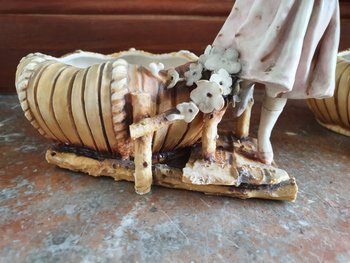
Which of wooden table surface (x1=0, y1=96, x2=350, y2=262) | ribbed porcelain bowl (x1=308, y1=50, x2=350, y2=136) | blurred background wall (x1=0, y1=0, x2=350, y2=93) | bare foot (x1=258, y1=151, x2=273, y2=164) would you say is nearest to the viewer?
wooden table surface (x1=0, y1=96, x2=350, y2=262)

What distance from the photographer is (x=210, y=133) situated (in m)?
0.60

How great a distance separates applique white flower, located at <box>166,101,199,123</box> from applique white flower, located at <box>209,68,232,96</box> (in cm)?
4

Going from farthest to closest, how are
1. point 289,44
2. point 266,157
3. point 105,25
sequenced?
point 105,25 < point 266,157 < point 289,44

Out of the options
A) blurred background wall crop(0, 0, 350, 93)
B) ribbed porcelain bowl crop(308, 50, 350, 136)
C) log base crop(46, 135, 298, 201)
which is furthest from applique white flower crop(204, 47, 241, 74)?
blurred background wall crop(0, 0, 350, 93)

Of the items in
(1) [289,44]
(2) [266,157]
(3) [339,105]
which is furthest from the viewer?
(3) [339,105]

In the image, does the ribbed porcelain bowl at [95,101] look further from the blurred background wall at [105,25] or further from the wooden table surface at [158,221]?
the blurred background wall at [105,25]

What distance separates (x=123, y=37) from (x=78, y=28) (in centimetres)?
11

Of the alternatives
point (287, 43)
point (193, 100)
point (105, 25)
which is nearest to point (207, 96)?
point (193, 100)

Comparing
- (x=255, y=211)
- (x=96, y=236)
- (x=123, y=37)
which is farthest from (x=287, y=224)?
(x=123, y=37)

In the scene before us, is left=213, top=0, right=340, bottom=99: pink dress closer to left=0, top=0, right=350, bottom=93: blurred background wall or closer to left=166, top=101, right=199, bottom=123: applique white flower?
left=166, top=101, right=199, bottom=123: applique white flower

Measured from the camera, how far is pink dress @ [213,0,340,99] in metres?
0.50

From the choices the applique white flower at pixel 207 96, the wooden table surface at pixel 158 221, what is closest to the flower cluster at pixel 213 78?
the applique white flower at pixel 207 96

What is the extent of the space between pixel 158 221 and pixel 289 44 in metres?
0.28

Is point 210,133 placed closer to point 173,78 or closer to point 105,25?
point 173,78
